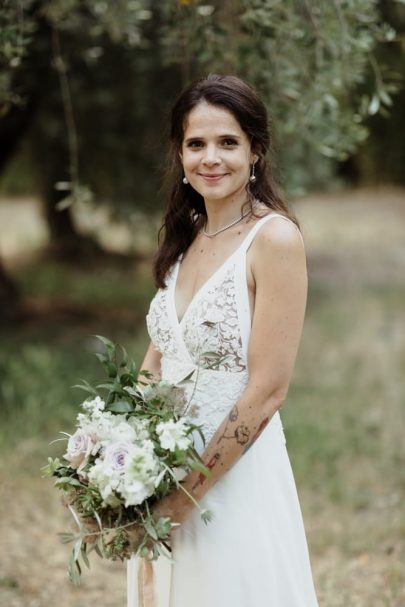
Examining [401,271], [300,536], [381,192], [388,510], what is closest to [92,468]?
[300,536]

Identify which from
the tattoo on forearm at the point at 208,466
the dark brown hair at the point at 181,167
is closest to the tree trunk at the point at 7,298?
the dark brown hair at the point at 181,167

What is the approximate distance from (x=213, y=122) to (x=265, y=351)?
2.24ft

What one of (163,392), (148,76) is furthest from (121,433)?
(148,76)

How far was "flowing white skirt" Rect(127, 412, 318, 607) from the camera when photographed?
250 cm

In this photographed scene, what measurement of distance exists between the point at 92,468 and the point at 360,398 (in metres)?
5.87

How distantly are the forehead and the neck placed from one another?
7.8 inches

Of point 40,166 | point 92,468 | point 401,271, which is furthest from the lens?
point 401,271

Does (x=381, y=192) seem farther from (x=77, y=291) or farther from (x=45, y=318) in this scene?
(x=45, y=318)

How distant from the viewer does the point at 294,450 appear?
21.3ft

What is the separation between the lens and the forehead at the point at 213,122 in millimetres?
2520

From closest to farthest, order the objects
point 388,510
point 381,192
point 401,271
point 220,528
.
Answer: point 220,528, point 388,510, point 401,271, point 381,192

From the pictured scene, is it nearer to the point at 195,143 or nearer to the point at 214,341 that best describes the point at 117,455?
the point at 214,341

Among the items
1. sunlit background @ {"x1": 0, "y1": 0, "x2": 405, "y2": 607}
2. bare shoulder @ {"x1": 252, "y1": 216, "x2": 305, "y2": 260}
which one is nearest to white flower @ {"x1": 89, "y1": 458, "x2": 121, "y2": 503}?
bare shoulder @ {"x1": 252, "y1": 216, "x2": 305, "y2": 260}

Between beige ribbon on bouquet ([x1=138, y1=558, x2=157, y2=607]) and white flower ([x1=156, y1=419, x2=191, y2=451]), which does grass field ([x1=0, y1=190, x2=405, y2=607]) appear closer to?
beige ribbon on bouquet ([x1=138, y1=558, x2=157, y2=607])
